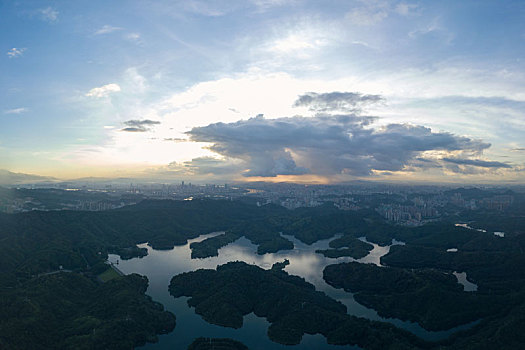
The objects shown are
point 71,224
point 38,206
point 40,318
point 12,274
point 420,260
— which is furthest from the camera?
point 38,206

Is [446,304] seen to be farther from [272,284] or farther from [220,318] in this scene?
[220,318]

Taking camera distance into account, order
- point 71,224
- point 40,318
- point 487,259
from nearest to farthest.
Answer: point 40,318 → point 487,259 → point 71,224

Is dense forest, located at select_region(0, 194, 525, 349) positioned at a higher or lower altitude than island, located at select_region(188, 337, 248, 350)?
higher

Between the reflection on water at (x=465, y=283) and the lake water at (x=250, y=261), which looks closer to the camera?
the lake water at (x=250, y=261)

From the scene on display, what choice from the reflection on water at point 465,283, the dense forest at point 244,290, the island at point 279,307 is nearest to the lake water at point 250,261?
the island at point 279,307

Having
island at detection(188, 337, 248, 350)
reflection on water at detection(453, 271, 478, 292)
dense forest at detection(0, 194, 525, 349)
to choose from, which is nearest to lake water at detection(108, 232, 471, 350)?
dense forest at detection(0, 194, 525, 349)

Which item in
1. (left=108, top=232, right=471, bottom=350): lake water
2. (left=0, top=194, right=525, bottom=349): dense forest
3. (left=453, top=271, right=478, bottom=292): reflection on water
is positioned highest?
(left=0, top=194, right=525, bottom=349): dense forest

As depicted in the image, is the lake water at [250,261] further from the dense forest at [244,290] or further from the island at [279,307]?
the dense forest at [244,290]

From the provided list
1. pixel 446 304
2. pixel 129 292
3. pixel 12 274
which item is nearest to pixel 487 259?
pixel 446 304

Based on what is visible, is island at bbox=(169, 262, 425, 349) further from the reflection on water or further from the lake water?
the reflection on water
